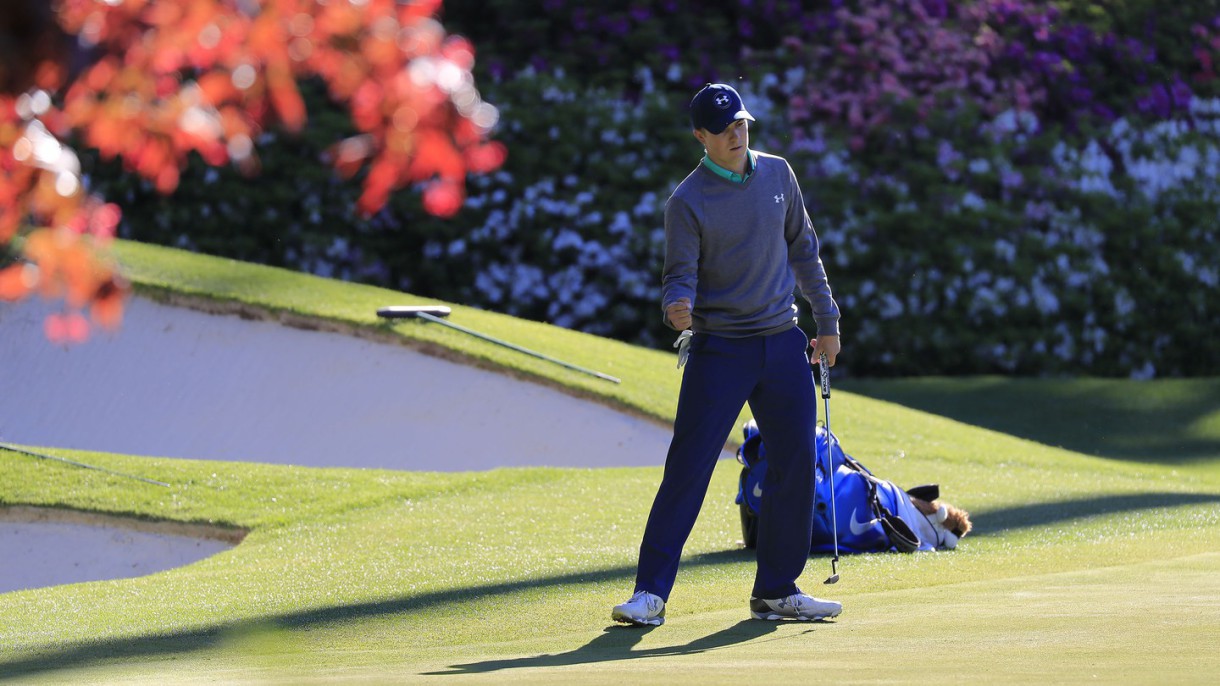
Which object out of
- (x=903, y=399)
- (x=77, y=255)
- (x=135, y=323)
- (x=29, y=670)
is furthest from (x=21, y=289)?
(x=903, y=399)

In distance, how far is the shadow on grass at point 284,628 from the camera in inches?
215

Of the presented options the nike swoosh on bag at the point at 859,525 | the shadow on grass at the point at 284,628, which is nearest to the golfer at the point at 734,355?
the shadow on grass at the point at 284,628

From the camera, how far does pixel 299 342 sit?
13.1 meters

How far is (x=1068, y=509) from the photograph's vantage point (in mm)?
9672

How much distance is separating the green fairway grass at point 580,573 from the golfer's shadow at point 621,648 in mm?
21

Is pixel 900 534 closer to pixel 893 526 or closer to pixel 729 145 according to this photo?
pixel 893 526

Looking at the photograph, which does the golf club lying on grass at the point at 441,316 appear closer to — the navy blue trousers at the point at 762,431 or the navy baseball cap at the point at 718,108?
the navy blue trousers at the point at 762,431

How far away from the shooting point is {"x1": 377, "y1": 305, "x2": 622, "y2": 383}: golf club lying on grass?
13.1 m

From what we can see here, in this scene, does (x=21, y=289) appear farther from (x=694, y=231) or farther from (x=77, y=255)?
(x=694, y=231)

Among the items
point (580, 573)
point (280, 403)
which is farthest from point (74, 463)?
point (580, 573)

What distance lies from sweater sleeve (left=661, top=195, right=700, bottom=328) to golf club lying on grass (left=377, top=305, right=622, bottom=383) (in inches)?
281

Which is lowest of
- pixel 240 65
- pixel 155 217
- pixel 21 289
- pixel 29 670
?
pixel 29 670

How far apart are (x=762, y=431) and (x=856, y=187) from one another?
38.2 ft

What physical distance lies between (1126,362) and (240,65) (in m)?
15.7
